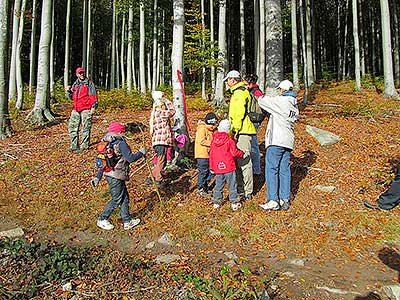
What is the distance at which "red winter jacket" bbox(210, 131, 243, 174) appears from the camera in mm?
6602

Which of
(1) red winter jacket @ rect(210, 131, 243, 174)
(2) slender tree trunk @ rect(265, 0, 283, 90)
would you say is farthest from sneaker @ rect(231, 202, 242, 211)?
(2) slender tree trunk @ rect(265, 0, 283, 90)

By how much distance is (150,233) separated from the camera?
20.1ft

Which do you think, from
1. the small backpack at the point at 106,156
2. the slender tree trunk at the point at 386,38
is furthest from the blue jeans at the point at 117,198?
the slender tree trunk at the point at 386,38

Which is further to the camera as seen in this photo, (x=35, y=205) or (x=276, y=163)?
(x=35, y=205)

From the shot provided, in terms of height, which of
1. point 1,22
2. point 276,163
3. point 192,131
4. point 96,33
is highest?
point 96,33

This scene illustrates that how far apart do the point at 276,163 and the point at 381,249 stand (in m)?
2.16

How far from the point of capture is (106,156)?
6023mm

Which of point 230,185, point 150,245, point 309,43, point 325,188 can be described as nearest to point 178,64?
point 230,185

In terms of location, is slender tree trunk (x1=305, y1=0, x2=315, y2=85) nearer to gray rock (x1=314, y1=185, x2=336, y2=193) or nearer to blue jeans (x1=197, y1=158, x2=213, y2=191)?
gray rock (x1=314, y1=185, x2=336, y2=193)

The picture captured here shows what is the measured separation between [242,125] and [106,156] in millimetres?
2597

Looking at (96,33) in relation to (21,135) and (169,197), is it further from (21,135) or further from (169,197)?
(169,197)

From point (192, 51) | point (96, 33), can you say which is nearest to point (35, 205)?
point (192, 51)

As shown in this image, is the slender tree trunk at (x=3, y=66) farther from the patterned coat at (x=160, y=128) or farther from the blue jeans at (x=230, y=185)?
the blue jeans at (x=230, y=185)

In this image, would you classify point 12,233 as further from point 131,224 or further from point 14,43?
point 14,43
